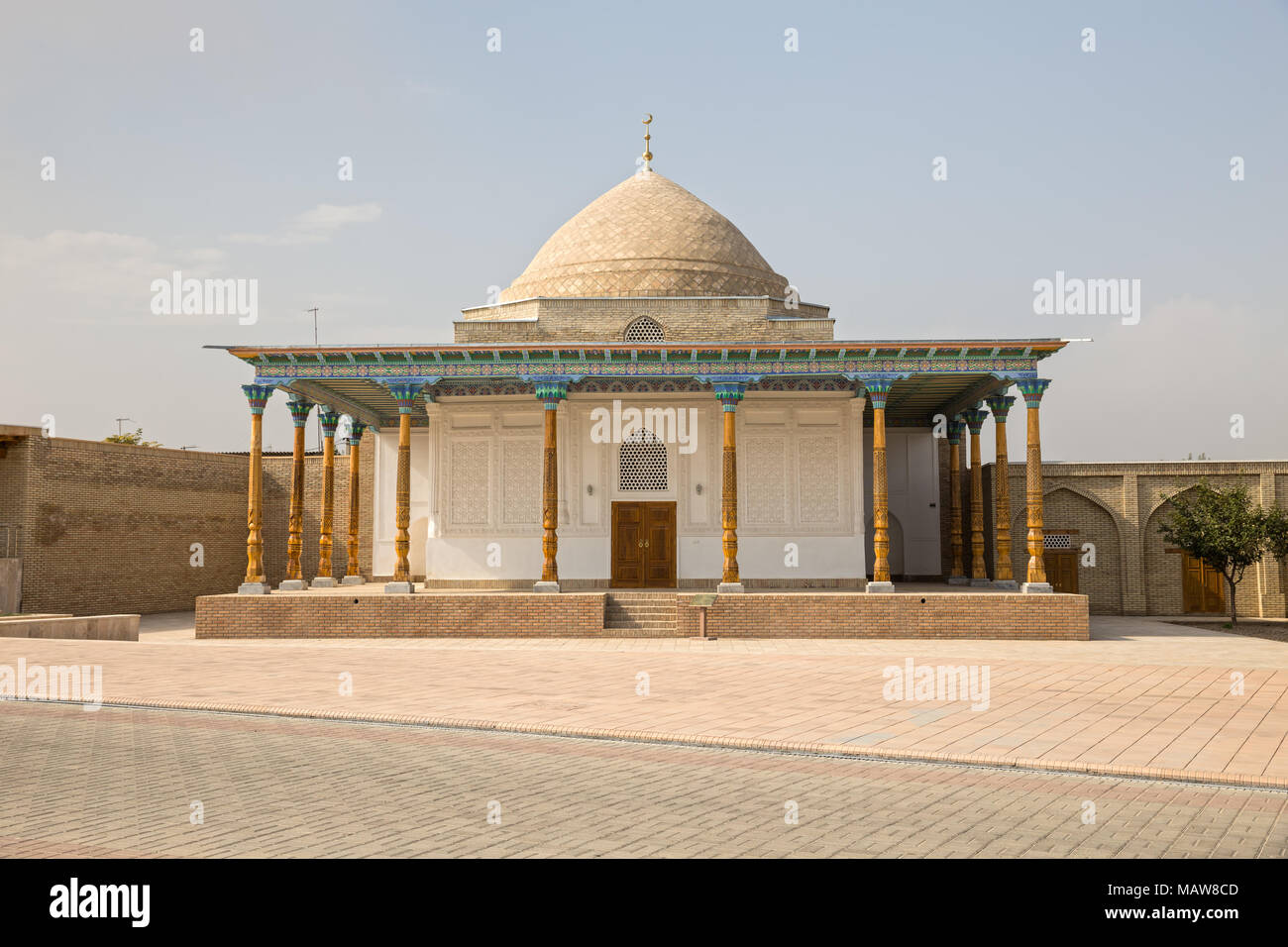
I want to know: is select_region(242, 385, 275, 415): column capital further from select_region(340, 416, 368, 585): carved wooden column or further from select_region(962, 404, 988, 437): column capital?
select_region(962, 404, 988, 437): column capital

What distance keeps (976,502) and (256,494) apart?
14.6m

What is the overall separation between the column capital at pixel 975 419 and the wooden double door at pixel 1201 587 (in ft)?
20.2

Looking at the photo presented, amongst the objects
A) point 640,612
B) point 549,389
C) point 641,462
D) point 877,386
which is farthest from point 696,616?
point 877,386

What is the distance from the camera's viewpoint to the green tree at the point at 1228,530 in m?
22.6

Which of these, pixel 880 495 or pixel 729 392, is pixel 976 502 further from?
pixel 729 392

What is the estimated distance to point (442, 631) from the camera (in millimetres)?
18422

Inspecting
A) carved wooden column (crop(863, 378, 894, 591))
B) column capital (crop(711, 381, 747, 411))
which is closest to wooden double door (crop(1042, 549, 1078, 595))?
carved wooden column (crop(863, 378, 894, 591))

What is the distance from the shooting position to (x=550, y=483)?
19328mm

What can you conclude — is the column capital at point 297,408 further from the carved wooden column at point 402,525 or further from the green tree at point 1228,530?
the green tree at point 1228,530

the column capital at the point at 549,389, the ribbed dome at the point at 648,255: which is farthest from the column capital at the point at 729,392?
the ribbed dome at the point at 648,255

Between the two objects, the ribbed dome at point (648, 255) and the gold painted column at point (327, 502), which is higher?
the ribbed dome at point (648, 255)

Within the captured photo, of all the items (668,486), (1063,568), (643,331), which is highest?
(643,331)

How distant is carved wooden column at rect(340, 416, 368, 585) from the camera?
2294 cm
